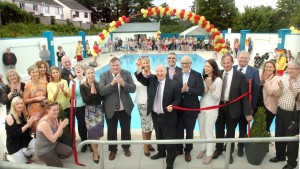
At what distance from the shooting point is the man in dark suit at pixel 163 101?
3.66m

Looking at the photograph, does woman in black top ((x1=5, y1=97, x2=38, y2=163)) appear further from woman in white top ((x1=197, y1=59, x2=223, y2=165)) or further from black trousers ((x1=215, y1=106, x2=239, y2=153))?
black trousers ((x1=215, y1=106, x2=239, y2=153))

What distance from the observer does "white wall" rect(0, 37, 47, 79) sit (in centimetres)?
1060

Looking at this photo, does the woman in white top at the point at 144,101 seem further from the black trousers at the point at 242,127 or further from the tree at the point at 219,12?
the tree at the point at 219,12

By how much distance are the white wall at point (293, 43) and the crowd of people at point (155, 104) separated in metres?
10.6

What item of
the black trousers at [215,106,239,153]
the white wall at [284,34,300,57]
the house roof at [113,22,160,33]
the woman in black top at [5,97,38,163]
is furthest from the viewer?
the house roof at [113,22,160,33]

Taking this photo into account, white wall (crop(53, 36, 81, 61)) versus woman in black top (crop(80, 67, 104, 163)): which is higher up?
white wall (crop(53, 36, 81, 61))

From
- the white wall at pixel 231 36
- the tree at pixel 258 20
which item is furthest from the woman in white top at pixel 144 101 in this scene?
the tree at pixel 258 20

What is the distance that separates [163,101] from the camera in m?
3.69

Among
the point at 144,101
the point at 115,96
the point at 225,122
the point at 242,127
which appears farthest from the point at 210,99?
the point at 115,96

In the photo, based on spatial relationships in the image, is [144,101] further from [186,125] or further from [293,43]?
[293,43]

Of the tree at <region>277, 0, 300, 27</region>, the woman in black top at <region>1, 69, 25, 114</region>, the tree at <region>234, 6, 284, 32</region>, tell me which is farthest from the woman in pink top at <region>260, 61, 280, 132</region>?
the tree at <region>277, 0, 300, 27</region>

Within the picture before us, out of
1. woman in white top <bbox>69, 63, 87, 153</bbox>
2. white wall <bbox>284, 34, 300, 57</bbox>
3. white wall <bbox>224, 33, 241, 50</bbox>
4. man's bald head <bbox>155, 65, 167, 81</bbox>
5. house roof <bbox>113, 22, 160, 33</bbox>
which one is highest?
house roof <bbox>113, 22, 160, 33</bbox>

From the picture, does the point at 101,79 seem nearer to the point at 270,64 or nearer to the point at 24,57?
the point at 270,64

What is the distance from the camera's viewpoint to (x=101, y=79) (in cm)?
398
